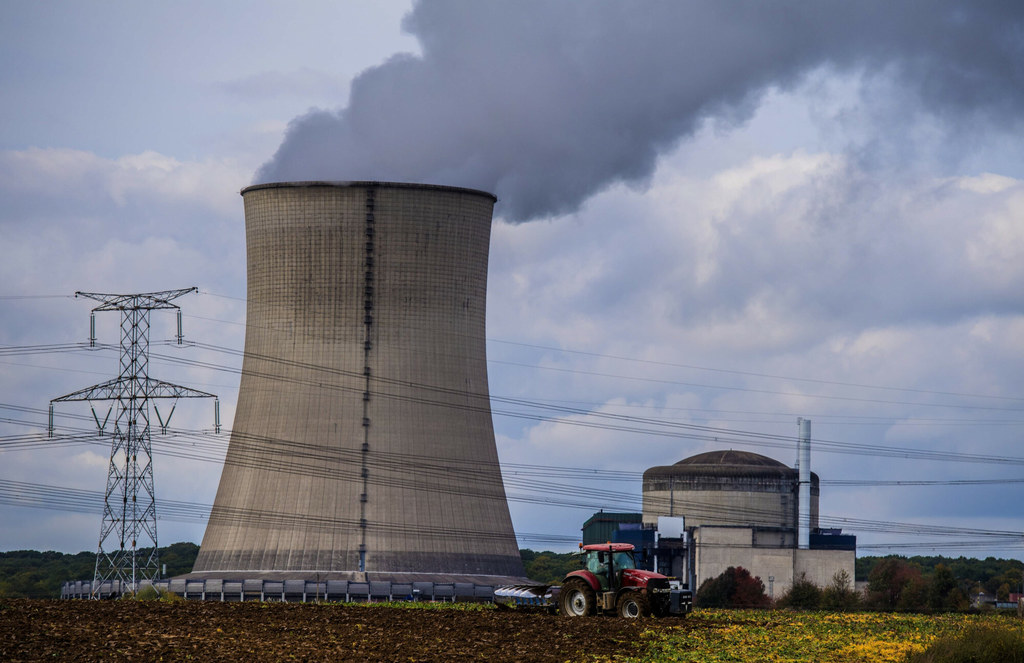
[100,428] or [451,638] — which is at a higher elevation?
[100,428]

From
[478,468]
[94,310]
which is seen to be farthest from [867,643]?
[94,310]

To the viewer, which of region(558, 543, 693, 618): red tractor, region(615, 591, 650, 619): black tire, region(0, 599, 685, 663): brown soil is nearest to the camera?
region(0, 599, 685, 663): brown soil

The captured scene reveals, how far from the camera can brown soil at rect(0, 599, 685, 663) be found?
15391 millimetres

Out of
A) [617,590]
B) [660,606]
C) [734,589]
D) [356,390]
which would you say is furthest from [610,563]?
[734,589]

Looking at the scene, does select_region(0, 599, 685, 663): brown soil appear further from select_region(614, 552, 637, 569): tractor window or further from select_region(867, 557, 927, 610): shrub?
select_region(867, 557, 927, 610): shrub

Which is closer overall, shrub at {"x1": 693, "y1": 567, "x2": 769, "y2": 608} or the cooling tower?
the cooling tower

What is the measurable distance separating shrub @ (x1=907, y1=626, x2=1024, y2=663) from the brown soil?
3350mm

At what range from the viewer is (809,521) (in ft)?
189

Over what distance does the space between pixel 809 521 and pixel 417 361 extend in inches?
1114

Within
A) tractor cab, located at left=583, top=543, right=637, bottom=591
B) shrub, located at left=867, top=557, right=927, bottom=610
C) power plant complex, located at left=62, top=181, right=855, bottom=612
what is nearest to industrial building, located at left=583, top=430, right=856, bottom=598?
shrub, located at left=867, top=557, right=927, bottom=610

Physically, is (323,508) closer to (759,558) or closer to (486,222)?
(486,222)

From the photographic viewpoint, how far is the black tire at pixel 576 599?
21.2 m

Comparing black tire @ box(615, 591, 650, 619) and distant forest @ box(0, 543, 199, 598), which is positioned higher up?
black tire @ box(615, 591, 650, 619)

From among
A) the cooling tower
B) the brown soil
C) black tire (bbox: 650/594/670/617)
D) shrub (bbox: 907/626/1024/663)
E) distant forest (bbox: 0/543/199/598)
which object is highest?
the cooling tower
